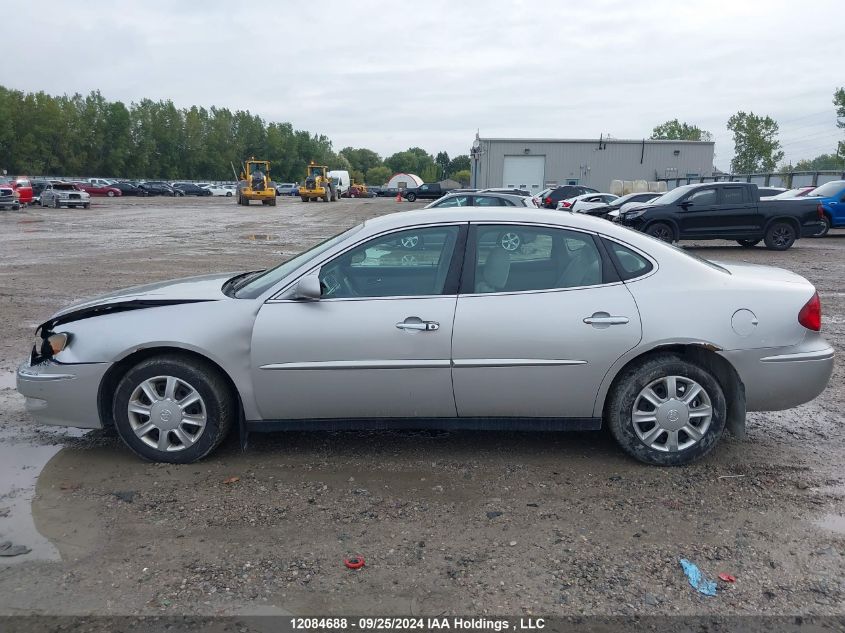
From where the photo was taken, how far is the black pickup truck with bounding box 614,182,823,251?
1727 cm

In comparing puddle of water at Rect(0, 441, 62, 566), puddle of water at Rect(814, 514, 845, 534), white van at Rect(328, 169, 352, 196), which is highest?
white van at Rect(328, 169, 352, 196)

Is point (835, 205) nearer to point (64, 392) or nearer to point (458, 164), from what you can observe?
point (64, 392)

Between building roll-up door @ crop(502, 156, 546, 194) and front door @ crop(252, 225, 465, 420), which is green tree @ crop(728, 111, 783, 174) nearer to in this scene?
building roll-up door @ crop(502, 156, 546, 194)

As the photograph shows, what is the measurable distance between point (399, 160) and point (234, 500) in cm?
18200

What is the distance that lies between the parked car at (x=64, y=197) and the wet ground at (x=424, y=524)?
4155 centimetres

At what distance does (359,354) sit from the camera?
4.30 meters

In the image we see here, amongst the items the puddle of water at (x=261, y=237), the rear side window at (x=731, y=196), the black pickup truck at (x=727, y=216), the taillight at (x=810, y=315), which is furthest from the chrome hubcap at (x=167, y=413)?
the puddle of water at (x=261, y=237)

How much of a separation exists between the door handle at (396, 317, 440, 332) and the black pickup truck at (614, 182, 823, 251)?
1386 centimetres

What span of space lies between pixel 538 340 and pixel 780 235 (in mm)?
15743

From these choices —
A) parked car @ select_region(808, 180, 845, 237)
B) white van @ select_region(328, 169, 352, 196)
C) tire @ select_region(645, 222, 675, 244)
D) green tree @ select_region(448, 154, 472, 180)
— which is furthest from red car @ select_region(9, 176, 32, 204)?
green tree @ select_region(448, 154, 472, 180)

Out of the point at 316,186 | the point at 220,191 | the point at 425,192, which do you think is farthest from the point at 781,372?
the point at 220,191

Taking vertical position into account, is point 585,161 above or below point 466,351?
above

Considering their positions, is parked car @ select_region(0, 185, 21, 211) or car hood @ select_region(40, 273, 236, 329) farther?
parked car @ select_region(0, 185, 21, 211)

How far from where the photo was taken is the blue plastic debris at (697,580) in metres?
3.18
